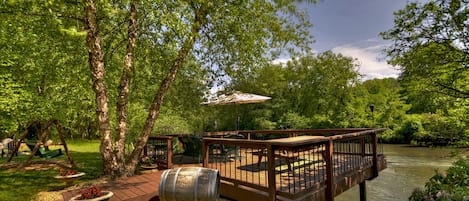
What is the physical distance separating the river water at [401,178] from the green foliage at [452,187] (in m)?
1.19

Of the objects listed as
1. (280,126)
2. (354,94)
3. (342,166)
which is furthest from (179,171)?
(354,94)

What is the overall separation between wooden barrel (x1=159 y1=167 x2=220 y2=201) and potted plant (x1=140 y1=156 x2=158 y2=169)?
3823mm

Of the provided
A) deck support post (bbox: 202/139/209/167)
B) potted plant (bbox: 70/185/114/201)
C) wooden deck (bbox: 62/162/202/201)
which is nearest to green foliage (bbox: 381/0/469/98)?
deck support post (bbox: 202/139/209/167)

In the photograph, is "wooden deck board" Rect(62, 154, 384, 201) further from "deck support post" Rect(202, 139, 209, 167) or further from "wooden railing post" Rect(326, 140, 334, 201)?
"deck support post" Rect(202, 139, 209, 167)

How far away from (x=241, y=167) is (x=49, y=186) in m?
4.51

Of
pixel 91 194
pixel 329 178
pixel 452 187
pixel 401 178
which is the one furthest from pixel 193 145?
pixel 401 178

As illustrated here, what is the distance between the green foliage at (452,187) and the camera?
11.5 feet

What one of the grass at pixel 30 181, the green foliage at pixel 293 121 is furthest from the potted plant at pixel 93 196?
the green foliage at pixel 293 121

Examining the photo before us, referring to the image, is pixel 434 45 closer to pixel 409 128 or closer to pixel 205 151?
pixel 205 151

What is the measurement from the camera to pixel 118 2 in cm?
602

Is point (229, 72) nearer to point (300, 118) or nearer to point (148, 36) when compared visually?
point (148, 36)

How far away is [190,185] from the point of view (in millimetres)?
3285

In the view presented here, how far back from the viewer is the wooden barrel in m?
3.25

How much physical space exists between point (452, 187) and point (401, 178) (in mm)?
6196
